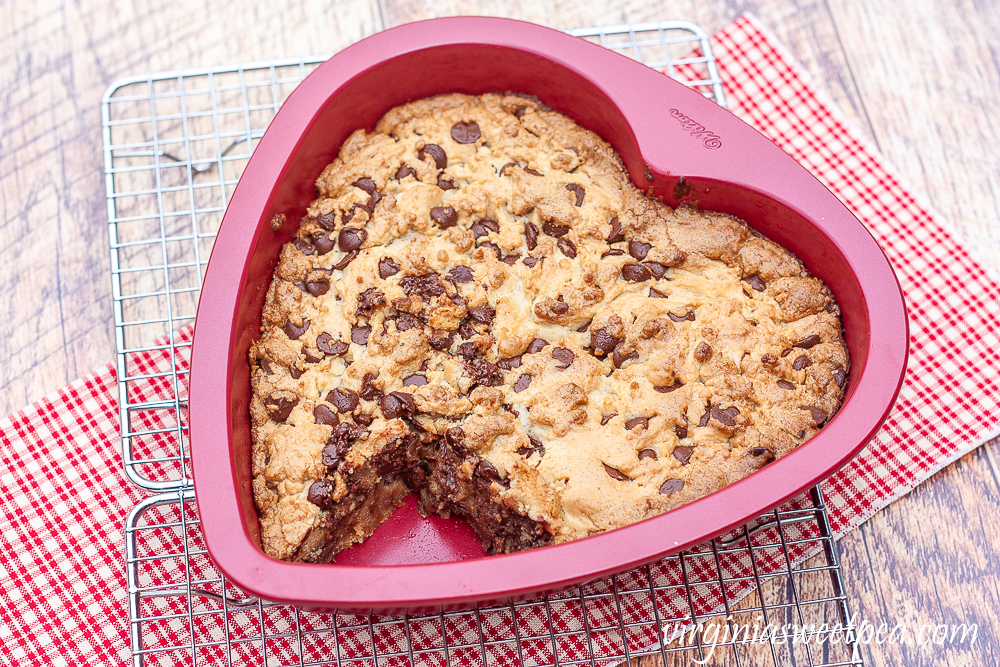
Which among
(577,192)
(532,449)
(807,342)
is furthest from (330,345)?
(807,342)

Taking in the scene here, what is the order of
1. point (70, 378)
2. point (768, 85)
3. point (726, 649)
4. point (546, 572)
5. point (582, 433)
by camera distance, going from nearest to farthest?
point (546, 572), point (582, 433), point (726, 649), point (70, 378), point (768, 85)

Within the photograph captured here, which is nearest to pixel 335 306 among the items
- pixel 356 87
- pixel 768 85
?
pixel 356 87

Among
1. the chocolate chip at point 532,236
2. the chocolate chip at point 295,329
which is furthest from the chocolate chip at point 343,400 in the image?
the chocolate chip at point 532,236

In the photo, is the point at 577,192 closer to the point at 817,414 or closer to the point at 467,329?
the point at 467,329

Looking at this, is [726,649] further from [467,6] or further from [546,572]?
[467,6]

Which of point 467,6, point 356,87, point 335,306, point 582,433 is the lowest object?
point 582,433
